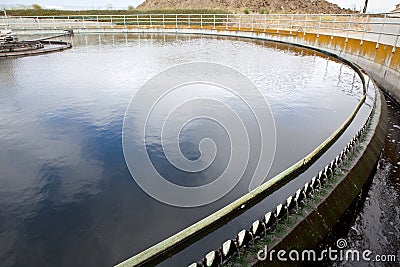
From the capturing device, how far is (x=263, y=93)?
695 centimetres

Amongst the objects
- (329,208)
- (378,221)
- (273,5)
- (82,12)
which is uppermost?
(273,5)

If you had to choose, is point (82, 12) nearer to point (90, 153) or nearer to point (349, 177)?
point (90, 153)

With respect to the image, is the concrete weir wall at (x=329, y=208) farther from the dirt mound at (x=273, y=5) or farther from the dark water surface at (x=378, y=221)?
the dirt mound at (x=273, y=5)

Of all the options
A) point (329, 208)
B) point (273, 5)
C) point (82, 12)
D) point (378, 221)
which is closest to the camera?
→ point (329, 208)

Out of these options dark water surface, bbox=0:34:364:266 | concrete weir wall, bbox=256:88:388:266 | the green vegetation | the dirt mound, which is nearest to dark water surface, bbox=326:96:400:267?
concrete weir wall, bbox=256:88:388:266

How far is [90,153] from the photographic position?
4.18 meters

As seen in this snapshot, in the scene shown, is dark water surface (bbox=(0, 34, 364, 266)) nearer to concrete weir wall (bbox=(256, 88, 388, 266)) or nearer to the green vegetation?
concrete weir wall (bbox=(256, 88, 388, 266))

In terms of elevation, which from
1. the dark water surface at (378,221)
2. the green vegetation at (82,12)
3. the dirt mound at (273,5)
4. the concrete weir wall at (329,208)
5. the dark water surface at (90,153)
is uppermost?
the dirt mound at (273,5)

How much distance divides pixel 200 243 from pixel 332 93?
5.86m

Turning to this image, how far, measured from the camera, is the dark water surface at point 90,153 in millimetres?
2697

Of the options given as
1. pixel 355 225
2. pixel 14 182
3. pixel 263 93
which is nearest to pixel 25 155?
pixel 14 182

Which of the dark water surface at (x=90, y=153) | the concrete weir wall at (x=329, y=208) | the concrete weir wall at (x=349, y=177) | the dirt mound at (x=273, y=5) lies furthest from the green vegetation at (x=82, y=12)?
the concrete weir wall at (x=329, y=208)

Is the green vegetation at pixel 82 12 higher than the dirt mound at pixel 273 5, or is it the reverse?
the dirt mound at pixel 273 5

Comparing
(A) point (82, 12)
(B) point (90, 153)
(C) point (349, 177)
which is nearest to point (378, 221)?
(C) point (349, 177)
